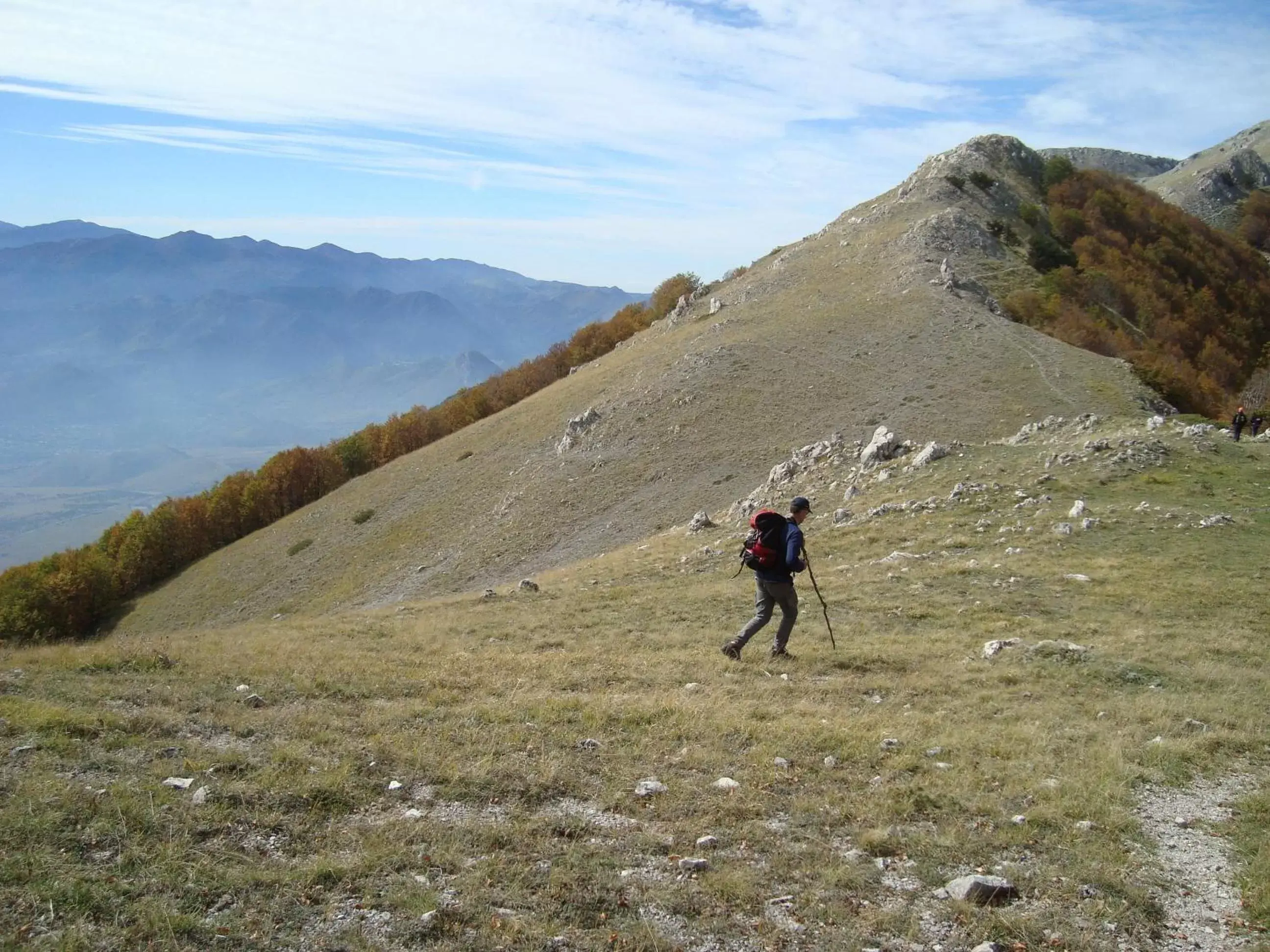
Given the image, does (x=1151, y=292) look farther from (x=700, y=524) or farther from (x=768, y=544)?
(x=768, y=544)

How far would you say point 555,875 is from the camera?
235 inches

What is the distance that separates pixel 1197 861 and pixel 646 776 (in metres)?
4.73

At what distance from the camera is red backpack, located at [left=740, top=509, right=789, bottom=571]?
12.3 metres

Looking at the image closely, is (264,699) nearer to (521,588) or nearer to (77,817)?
(77,817)

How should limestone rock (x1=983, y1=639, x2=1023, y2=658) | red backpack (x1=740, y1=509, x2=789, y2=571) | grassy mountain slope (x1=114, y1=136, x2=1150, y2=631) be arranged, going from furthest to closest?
grassy mountain slope (x1=114, y1=136, x2=1150, y2=631), limestone rock (x1=983, y1=639, x2=1023, y2=658), red backpack (x1=740, y1=509, x2=789, y2=571)

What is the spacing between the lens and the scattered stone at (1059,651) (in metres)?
12.4

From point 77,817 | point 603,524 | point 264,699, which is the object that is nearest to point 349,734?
point 264,699

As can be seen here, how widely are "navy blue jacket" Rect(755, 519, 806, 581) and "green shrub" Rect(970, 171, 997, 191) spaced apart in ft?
263

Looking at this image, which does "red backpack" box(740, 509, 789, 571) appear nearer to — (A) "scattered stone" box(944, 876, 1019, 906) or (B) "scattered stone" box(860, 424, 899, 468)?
(A) "scattered stone" box(944, 876, 1019, 906)

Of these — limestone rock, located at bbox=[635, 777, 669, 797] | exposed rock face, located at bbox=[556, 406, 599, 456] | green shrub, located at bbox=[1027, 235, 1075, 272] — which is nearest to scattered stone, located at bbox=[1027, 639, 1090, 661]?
limestone rock, located at bbox=[635, 777, 669, 797]

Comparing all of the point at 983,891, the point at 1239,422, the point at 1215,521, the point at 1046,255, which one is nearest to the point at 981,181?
the point at 1046,255

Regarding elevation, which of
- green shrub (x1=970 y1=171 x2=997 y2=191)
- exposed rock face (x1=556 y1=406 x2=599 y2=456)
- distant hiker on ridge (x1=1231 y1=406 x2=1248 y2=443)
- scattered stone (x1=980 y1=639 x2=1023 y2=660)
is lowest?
scattered stone (x1=980 y1=639 x2=1023 y2=660)

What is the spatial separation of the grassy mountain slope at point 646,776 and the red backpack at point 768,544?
1657 mm

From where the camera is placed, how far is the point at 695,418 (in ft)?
165
